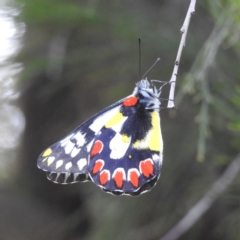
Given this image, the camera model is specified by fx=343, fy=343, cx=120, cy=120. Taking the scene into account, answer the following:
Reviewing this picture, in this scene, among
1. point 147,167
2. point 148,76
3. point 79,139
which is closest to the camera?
point 147,167

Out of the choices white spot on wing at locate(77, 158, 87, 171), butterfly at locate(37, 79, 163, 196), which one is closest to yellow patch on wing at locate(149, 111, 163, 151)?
butterfly at locate(37, 79, 163, 196)

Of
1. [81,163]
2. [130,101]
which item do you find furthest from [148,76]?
[81,163]

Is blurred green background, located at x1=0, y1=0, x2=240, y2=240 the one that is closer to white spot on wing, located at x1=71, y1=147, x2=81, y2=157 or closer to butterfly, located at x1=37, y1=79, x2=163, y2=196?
butterfly, located at x1=37, y1=79, x2=163, y2=196

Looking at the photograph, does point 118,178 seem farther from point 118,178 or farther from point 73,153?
point 73,153

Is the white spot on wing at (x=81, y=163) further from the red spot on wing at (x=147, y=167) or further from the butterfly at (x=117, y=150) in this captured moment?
the red spot on wing at (x=147, y=167)

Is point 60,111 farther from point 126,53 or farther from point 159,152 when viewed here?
point 159,152

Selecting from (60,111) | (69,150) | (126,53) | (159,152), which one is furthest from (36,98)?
(159,152)

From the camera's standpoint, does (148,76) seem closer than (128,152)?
No
